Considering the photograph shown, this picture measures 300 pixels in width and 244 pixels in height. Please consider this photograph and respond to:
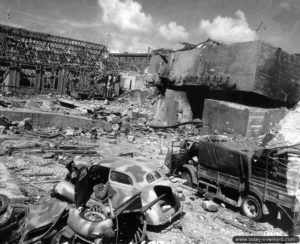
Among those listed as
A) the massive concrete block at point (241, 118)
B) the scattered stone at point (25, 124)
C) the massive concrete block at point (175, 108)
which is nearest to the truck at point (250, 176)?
the massive concrete block at point (241, 118)

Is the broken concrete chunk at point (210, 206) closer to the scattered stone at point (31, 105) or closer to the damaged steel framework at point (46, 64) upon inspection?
the scattered stone at point (31, 105)

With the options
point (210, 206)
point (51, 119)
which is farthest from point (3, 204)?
point (51, 119)

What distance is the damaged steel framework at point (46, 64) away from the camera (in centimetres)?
3344

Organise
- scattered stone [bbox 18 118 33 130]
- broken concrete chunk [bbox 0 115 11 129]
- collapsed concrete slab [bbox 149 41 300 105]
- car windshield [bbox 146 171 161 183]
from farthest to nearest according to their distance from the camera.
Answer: scattered stone [bbox 18 118 33 130], broken concrete chunk [bbox 0 115 11 129], collapsed concrete slab [bbox 149 41 300 105], car windshield [bbox 146 171 161 183]

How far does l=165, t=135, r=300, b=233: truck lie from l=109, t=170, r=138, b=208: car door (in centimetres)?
353

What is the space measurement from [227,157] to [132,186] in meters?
3.52

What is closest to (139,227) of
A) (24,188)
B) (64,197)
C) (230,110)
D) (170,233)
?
(170,233)

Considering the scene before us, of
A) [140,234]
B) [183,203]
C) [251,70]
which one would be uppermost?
[251,70]

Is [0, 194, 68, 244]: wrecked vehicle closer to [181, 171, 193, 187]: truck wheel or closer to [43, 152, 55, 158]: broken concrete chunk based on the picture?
[181, 171, 193, 187]: truck wheel

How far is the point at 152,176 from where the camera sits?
28.7 ft

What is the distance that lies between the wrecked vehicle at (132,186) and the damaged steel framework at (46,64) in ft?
89.4

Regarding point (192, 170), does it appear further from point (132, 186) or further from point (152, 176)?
point (132, 186)

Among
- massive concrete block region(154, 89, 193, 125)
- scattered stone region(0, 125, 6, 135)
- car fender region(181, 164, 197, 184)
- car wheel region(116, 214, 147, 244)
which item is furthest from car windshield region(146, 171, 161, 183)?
massive concrete block region(154, 89, 193, 125)

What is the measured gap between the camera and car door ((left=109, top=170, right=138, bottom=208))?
807 centimetres
